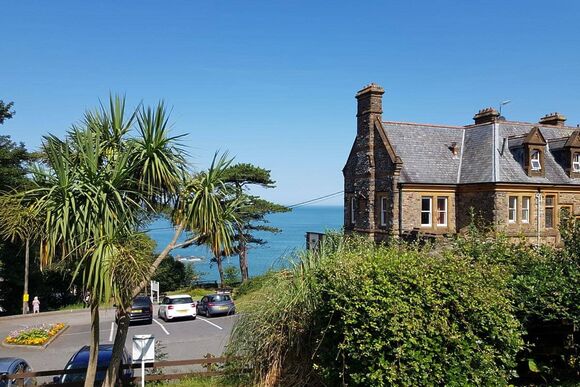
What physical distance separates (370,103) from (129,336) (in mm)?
17543

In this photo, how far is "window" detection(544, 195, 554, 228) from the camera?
25562 mm

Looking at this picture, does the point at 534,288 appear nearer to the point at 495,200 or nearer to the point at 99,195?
the point at 99,195

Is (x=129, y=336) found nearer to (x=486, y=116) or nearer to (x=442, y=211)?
(x=442, y=211)

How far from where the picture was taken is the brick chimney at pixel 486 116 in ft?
88.9

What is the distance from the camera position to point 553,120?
30844 millimetres

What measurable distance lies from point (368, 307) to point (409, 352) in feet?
2.64

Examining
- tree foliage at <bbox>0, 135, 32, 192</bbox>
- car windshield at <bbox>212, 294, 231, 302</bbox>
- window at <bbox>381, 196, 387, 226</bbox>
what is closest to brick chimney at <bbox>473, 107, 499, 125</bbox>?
window at <bbox>381, 196, 387, 226</bbox>

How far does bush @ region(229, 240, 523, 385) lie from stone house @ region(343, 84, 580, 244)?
57.7 ft

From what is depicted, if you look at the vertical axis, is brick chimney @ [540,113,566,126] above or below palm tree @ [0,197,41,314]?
above

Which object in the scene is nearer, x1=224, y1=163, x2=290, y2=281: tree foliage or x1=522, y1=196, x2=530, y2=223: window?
x1=522, y1=196, x2=530, y2=223: window

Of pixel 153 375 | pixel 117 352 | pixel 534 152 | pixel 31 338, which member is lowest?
pixel 31 338

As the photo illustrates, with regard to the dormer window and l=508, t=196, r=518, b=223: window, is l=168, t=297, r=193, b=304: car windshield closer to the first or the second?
l=508, t=196, r=518, b=223: window

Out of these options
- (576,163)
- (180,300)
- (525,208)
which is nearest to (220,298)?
(180,300)

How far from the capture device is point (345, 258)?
7590mm
